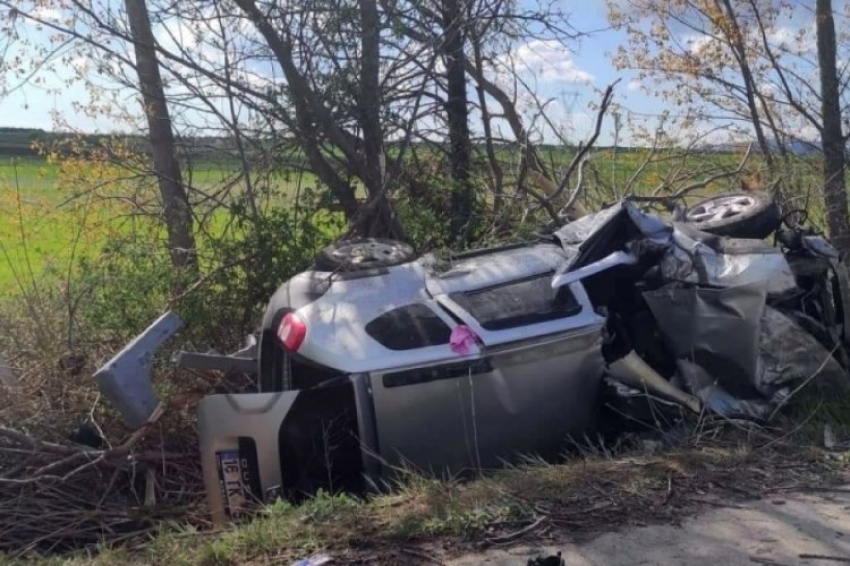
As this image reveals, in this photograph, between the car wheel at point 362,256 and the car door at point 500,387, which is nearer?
the car door at point 500,387

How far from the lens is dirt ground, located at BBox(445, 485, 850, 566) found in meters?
3.99

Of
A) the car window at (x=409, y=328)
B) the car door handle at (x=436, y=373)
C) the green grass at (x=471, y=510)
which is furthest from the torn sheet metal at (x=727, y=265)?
the car window at (x=409, y=328)

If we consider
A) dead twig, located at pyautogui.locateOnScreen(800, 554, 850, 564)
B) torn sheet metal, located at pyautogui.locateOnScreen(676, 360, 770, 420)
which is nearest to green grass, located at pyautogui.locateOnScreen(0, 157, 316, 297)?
torn sheet metal, located at pyautogui.locateOnScreen(676, 360, 770, 420)

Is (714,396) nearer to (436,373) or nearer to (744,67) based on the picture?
(436,373)

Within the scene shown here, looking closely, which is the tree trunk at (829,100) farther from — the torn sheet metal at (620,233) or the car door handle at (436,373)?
the car door handle at (436,373)

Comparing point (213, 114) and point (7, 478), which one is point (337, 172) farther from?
point (7, 478)

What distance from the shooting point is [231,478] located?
200 inches

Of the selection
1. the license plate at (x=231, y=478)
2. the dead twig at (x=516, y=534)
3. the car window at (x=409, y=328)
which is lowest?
the dead twig at (x=516, y=534)

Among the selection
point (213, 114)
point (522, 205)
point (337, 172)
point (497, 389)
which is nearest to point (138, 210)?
point (213, 114)

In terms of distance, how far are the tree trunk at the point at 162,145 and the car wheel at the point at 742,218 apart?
14.3 feet

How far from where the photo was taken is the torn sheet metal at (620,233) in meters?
6.13

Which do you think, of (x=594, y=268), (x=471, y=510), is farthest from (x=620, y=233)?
(x=471, y=510)

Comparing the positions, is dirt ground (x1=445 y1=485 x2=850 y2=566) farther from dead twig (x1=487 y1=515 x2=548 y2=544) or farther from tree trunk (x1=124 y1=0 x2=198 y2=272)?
tree trunk (x1=124 y1=0 x2=198 y2=272)

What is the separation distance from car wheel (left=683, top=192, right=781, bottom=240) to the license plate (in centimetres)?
383
